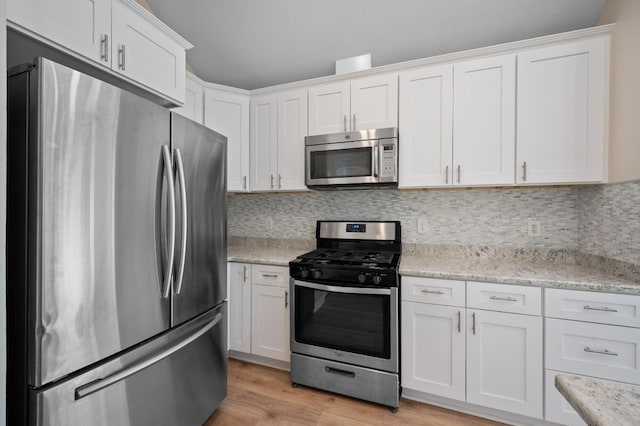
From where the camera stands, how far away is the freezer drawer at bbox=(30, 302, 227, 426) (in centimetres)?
103

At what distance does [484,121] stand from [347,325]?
170 centimetres

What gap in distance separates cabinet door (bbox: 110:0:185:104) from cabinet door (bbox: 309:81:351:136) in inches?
39.8

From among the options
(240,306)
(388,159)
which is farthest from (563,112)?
(240,306)

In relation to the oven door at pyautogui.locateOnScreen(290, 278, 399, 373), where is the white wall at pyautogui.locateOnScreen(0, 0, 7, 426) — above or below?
above

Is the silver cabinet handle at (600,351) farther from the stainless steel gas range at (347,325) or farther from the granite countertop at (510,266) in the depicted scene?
the stainless steel gas range at (347,325)

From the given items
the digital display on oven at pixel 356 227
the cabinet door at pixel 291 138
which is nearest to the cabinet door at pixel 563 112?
the digital display on oven at pixel 356 227

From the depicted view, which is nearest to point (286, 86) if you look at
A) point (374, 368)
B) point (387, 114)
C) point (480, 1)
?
point (387, 114)

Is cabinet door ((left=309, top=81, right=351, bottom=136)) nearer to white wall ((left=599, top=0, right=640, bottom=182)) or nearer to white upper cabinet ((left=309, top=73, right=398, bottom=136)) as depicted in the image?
white upper cabinet ((left=309, top=73, right=398, bottom=136))

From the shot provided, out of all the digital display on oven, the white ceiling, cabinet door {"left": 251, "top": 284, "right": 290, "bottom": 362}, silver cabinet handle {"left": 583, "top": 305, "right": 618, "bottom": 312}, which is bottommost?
cabinet door {"left": 251, "top": 284, "right": 290, "bottom": 362}

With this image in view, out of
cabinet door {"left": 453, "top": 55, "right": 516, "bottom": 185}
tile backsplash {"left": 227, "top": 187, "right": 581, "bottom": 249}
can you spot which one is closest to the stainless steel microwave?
tile backsplash {"left": 227, "top": 187, "right": 581, "bottom": 249}

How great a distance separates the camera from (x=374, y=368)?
1931 mm

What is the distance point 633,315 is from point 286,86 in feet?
8.94

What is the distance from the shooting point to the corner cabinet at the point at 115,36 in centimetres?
119

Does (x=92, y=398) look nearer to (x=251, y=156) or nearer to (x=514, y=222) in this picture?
(x=251, y=156)
